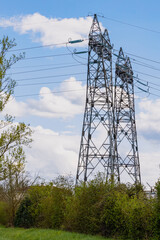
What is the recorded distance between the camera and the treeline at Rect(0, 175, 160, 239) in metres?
13.3

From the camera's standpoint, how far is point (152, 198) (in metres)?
13.9

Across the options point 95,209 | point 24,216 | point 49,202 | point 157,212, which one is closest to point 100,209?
point 95,209

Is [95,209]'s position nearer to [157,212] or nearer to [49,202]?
[157,212]

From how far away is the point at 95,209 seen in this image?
15.1m

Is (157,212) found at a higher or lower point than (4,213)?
lower

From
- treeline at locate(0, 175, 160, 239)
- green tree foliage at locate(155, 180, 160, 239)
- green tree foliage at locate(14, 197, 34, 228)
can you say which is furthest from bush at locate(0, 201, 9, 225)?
green tree foliage at locate(155, 180, 160, 239)

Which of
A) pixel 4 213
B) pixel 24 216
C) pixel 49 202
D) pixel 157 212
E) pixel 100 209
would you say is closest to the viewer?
pixel 157 212

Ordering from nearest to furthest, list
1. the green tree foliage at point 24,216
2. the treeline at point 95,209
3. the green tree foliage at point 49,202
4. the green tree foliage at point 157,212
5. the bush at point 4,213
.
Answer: the green tree foliage at point 157,212 < the treeline at point 95,209 < the green tree foliage at point 49,202 < the green tree foliage at point 24,216 < the bush at point 4,213

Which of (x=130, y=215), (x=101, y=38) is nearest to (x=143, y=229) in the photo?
(x=130, y=215)

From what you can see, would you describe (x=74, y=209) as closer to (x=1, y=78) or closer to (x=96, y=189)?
(x=96, y=189)

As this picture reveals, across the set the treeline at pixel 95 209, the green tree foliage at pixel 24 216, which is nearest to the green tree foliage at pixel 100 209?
the treeline at pixel 95 209

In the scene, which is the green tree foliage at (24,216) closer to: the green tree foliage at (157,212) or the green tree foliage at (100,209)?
the green tree foliage at (100,209)

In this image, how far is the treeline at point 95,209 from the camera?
13.3 meters

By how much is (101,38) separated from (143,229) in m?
18.0
